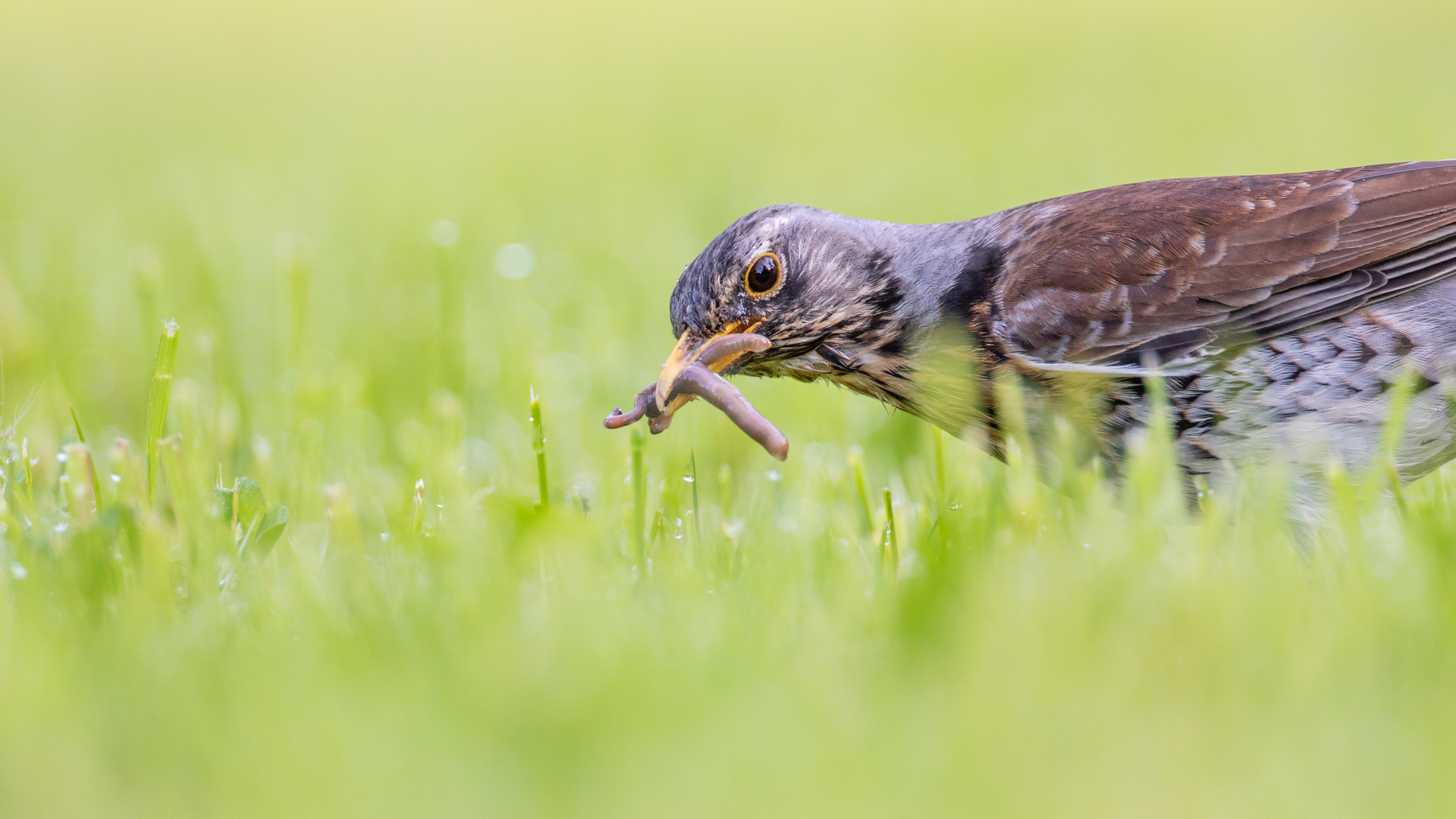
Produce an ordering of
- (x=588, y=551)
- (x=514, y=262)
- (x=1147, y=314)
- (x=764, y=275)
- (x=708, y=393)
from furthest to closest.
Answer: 1. (x=514, y=262)
2. (x=764, y=275)
3. (x=1147, y=314)
4. (x=708, y=393)
5. (x=588, y=551)

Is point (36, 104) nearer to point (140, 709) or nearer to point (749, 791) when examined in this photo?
point (140, 709)

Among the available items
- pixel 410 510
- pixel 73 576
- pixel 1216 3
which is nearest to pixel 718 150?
pixel 410 510

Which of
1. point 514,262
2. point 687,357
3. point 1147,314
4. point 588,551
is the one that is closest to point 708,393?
point 687,357

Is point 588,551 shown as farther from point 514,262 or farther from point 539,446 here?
point 514,262

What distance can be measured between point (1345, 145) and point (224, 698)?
8848mm

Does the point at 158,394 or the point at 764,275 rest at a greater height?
the point at 764,275

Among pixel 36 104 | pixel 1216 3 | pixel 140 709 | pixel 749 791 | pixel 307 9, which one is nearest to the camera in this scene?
pixel 749 791

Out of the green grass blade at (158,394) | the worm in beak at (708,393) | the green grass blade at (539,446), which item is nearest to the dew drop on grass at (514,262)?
the worm in beak at (708,393)

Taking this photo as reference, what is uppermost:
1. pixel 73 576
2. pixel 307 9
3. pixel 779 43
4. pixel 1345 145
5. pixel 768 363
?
pixel 307 9

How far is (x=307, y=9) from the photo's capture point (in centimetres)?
1709

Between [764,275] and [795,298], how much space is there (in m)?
0.13

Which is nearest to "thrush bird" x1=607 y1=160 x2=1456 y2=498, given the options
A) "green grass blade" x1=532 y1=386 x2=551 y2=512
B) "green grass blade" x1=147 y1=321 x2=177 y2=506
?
"green grass blade" x1=532 y1=386 x2=551 y2=512

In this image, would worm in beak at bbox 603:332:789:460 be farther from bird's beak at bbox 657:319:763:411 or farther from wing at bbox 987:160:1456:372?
wing at bbox 987:160:1456:372

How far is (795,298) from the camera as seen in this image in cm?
418
